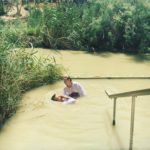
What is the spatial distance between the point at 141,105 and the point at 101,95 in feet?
3.13

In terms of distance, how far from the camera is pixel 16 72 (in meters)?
8.87

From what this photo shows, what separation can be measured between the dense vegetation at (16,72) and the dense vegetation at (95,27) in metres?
2.29

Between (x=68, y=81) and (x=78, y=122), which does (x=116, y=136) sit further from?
(x=68, y=81)

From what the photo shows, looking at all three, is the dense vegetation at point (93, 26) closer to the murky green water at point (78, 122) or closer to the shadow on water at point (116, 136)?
the murky green water at point (78, 122)

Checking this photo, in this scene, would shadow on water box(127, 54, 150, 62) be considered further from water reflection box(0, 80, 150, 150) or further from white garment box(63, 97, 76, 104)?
white garment box(63, 97, 76, 104)

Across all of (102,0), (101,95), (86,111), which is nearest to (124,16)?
(102,0)

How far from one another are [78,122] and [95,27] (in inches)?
221

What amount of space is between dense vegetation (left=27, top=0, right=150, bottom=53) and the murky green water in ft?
9.75

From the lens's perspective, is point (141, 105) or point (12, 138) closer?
point (12, 138)

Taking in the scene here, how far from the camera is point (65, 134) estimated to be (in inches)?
307

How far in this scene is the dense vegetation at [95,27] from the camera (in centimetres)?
1323

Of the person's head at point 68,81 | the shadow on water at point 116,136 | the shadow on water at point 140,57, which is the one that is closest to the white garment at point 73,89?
the person's head at point 68,81

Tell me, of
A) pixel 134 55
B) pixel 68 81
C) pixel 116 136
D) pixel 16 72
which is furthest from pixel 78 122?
pixel 134 55

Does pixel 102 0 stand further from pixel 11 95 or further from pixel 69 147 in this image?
pixel 69 147
